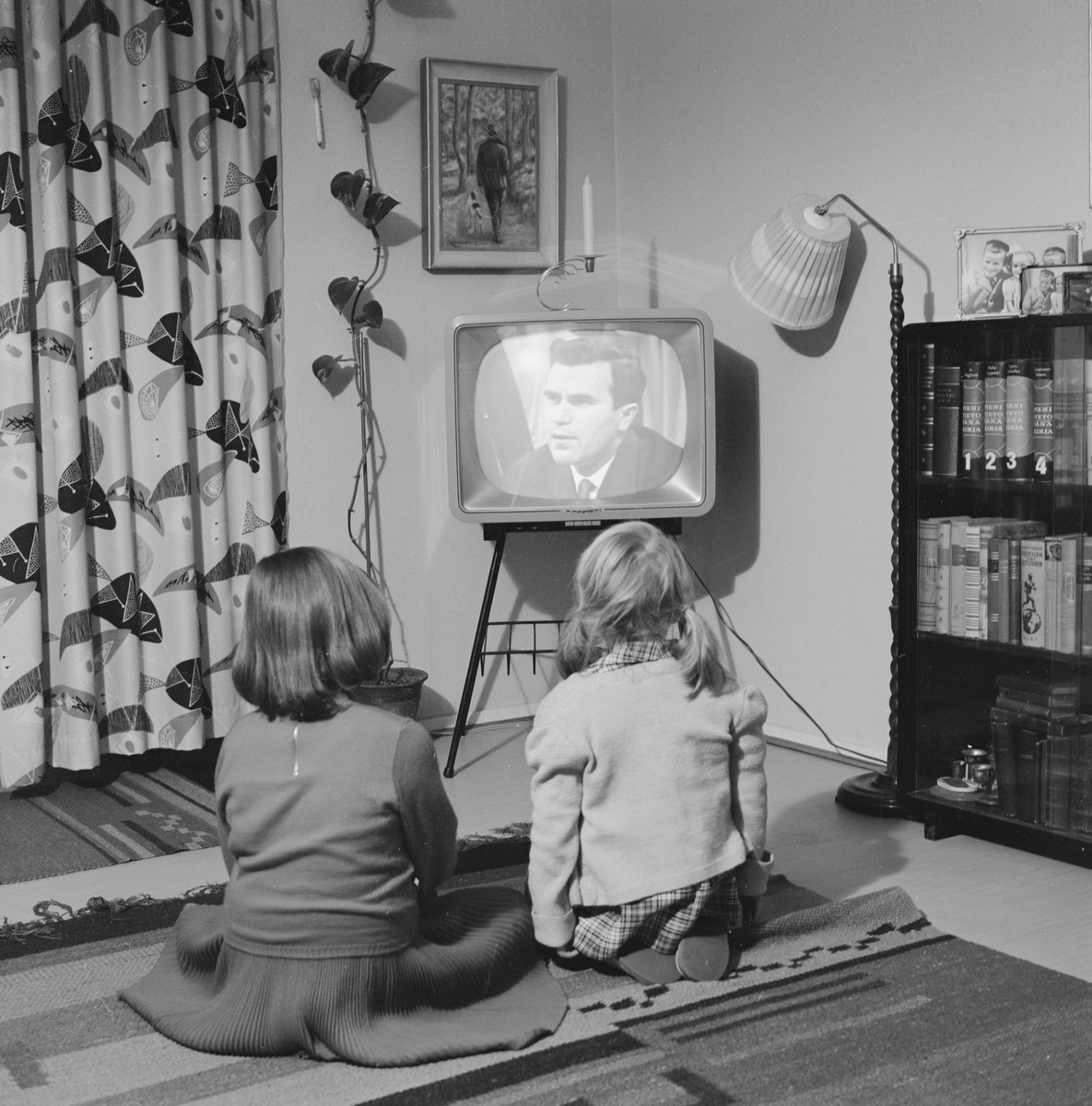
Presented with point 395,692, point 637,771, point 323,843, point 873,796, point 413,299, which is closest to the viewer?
point 323,843

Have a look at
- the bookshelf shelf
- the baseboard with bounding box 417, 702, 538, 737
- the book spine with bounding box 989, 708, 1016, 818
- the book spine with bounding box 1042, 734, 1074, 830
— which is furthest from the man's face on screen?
the book spine with bounding box 1042, 734, 1074, 830

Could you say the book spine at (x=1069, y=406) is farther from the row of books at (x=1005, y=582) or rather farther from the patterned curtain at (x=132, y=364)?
the patterned curtain at (x=132, y=364)

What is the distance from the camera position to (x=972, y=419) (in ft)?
8.34

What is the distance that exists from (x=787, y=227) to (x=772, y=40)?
621 millimetres

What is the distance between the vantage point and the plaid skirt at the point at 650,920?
1.86m

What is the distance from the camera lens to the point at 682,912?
6.16ft

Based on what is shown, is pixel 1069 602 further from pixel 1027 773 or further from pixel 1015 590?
pixel 1027 773

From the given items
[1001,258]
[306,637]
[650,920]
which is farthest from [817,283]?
[306,637]

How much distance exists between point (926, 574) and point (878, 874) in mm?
590

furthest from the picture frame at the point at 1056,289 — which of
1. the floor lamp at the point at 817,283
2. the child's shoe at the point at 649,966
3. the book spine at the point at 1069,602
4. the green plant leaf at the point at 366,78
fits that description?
the green plant leaf at the point at 366,78

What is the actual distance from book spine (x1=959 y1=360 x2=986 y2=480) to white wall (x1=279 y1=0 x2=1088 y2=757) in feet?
1.13

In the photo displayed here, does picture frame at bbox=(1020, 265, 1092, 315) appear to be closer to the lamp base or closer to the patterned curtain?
the lamp base

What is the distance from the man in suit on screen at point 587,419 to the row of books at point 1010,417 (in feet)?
2.47

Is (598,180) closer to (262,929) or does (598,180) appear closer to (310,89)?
(310,89)
